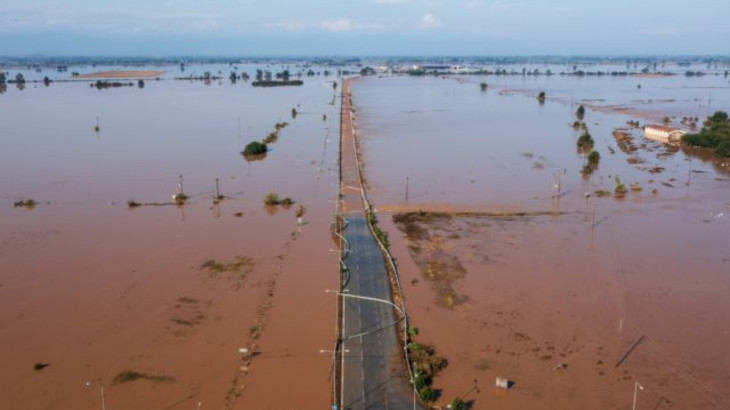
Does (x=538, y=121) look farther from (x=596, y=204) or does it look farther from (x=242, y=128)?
(x=596, y=204)

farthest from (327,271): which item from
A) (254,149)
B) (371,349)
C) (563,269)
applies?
(254,149)

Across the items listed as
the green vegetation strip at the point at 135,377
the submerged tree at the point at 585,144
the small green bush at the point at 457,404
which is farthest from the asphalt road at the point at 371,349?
the submerged tree at the point at 585,144

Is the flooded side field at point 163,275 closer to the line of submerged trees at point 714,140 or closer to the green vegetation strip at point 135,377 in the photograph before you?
the green vegetation strip at point 135,377

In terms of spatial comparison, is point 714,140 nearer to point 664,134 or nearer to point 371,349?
point 664,134

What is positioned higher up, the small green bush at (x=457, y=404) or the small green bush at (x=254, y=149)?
the small green bush at (x=254, y=149)

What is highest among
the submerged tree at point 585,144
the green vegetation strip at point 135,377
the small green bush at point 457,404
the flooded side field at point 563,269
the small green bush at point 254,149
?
the submerged tree at point 585,144

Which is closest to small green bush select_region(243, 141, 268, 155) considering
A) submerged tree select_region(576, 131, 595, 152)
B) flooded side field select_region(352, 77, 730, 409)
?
flooded side field select_region(352, 77, 730, 409)
